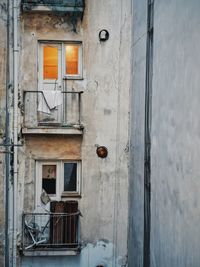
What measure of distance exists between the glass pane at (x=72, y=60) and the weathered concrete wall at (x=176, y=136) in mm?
3759

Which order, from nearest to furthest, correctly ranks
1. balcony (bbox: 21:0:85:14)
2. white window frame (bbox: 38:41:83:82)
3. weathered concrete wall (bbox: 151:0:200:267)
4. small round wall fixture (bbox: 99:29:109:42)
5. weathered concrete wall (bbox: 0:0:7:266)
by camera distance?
weathered concrete wall (bbox: 151:0:200:267), balcony (bbox: 21:0:85:14), weathered concrete wall (bbox: 0:0:7:266), small round wall fixture (bbox: 99:29:109:42), white window frame (bbox: 38:41:83:82)

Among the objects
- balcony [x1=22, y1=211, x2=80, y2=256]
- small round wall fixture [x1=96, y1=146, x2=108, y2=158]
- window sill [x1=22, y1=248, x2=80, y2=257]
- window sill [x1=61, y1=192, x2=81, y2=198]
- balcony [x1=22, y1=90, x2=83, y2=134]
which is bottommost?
window sill [x1=22, y1=248, x2=80, y2=257]

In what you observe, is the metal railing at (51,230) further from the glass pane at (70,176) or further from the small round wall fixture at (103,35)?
the small round wall fixture at (103,35)

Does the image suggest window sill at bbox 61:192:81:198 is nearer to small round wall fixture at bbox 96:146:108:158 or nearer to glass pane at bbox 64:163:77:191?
glass pane at bbox 64:163:77:191

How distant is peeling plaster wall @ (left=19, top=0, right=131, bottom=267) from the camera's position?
1178 centimetres

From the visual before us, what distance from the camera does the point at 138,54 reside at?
36.1 feet

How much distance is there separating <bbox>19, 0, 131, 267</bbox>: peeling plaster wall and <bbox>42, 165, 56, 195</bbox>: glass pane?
0.40 metres

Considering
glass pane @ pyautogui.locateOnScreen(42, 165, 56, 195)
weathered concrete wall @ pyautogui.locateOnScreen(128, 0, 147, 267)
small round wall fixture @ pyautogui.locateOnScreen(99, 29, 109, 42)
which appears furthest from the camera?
glass pane @ pyautogui.locateOnScreen(42, 165, 56, 195)

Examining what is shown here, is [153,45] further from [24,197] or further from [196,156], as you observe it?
[24,197]

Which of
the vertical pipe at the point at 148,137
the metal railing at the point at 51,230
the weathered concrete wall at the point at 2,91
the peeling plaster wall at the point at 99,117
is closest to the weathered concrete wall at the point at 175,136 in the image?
the vertical pipe at the point at 148,137

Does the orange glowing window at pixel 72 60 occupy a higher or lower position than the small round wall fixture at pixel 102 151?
higher

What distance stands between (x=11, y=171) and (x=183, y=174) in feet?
21.7

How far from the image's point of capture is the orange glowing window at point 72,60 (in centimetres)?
1209

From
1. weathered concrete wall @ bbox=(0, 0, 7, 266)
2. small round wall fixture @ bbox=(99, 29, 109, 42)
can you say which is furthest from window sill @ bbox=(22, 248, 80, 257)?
small round wall fixture @ bbox=(99, 29, 109, 42)
